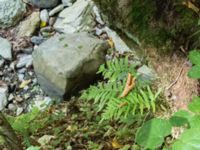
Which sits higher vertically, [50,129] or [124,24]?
[124,24]

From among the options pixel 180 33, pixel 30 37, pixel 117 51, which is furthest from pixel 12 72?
pixel 180 33

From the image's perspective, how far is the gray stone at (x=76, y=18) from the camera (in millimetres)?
6270

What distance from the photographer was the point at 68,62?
5.33 m

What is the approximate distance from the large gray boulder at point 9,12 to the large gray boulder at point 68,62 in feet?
4.40

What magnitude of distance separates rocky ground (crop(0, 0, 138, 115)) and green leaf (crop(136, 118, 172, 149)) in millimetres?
3469

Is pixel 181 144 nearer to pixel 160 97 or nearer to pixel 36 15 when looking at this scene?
pixel 160 97

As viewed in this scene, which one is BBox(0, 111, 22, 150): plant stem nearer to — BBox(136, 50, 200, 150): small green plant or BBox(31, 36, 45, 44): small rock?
BBox(136, 50, 200, 150): small green plant

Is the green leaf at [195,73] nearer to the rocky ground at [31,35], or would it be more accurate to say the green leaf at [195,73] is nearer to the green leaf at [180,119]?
the green leaf at [180,119]

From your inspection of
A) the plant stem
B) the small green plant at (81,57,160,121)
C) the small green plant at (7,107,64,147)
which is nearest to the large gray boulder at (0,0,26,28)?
the small green plant at (7,107,64,147)

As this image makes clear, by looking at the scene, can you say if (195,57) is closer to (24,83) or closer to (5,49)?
(24,83)

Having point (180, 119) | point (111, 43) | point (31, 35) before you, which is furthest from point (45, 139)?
point (31, 35)

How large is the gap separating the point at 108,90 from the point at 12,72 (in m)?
3.02

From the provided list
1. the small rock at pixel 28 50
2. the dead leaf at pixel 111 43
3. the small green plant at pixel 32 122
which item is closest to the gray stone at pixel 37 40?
the small rock at pixel 28 50

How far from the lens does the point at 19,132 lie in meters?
3.73
